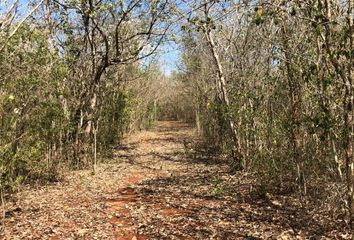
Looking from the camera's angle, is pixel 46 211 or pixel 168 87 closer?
pixel 46 211

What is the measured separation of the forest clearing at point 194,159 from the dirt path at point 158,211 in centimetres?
4

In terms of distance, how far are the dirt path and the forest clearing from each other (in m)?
0.04

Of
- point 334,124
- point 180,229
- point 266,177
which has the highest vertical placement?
point 334,124

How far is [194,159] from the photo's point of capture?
1418 cm

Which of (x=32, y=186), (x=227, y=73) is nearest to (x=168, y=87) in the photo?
(x=227, y=73)

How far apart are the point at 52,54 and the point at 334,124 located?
20.3ft

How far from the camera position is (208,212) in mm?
7238

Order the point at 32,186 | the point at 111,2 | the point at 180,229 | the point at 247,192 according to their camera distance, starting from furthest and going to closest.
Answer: the point at 111,2 → the point at 32,186 → the point at 247,192 → the point at 180,229

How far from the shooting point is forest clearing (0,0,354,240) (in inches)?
218

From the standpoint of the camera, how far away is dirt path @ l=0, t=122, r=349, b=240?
20.2 ft

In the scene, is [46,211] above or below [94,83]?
below

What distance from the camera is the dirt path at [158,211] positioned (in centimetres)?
615

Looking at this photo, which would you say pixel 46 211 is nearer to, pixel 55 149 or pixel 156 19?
pixel 55 149

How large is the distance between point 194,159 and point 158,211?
22.4ft
